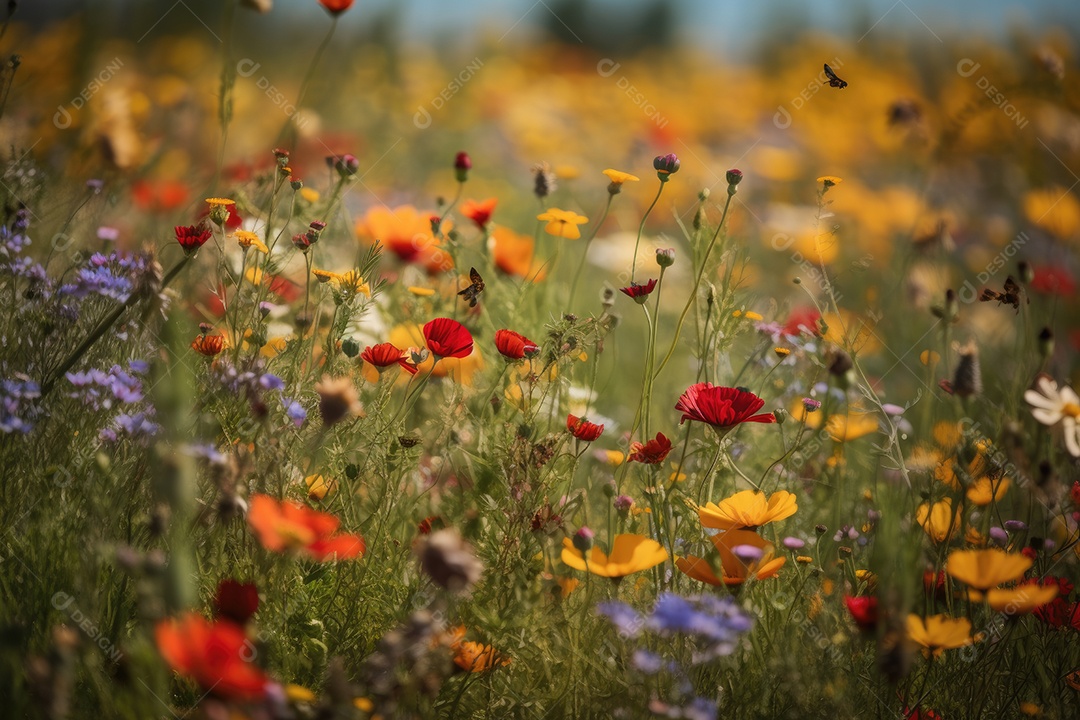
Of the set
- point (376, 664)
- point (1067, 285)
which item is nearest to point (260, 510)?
point (376, 664)

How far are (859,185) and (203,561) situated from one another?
610 cm

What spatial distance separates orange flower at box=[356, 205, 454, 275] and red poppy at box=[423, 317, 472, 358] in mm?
585

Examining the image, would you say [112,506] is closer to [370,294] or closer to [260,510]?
[260,510]

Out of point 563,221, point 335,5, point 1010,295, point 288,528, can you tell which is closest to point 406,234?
point 563,221

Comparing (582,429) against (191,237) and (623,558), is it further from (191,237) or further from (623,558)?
(191,237)

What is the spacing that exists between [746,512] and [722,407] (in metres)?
0.19

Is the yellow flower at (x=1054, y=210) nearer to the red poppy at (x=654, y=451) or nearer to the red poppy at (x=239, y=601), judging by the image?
the red poppy at (x=654, y=451)

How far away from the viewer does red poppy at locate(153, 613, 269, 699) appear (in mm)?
835

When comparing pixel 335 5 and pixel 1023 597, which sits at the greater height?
pixel 335 5

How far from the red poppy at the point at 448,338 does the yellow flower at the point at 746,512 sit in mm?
522

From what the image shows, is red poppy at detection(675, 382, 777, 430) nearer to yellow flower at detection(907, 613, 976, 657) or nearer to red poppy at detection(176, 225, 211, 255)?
yellow flower at detection(907, 613, 976, 657)

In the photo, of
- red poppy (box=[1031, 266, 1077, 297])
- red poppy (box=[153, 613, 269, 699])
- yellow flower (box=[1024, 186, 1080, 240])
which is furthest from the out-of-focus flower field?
yellow flower (box=[1024, 186, 1080, 240])

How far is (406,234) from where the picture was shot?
2.19 m

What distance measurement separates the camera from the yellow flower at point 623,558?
52.4 inches
